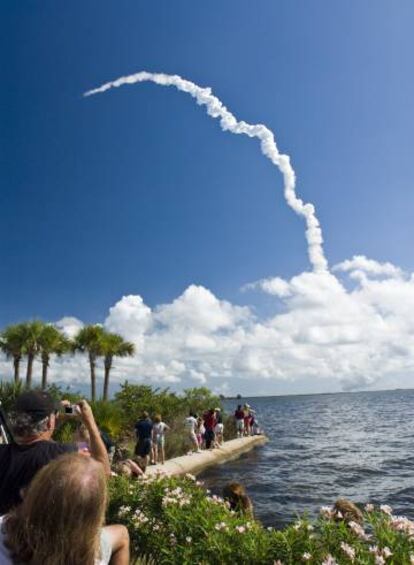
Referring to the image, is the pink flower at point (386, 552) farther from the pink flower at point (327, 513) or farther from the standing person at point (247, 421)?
the standing person at point (247, 421)

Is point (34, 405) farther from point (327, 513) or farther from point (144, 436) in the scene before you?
point (144, 436)

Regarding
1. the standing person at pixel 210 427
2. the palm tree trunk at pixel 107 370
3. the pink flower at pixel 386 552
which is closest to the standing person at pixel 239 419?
the standing person at pixel 210 427

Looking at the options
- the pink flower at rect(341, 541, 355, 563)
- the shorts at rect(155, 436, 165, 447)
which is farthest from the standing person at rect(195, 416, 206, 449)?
the pink flower at rect(341, 541, 355, 563)

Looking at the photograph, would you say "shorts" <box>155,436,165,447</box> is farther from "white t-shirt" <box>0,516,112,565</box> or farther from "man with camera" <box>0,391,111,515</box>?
"white t-shirt" <box>0,516,112,565</box>

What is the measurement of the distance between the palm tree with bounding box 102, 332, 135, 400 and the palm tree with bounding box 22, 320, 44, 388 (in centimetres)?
587

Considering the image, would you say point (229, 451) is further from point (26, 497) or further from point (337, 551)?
point (26, 497)

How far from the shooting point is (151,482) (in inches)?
306

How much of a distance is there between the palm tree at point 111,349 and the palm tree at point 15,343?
22.7 feet

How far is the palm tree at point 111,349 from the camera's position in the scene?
43812mm

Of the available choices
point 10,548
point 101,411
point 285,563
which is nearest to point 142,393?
point 101,411

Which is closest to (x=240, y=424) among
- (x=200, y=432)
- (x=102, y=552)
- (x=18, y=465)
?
(x=200, y=432)

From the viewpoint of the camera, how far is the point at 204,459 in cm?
2339

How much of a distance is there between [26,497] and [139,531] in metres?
5.23

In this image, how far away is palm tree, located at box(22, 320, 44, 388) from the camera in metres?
39.3
